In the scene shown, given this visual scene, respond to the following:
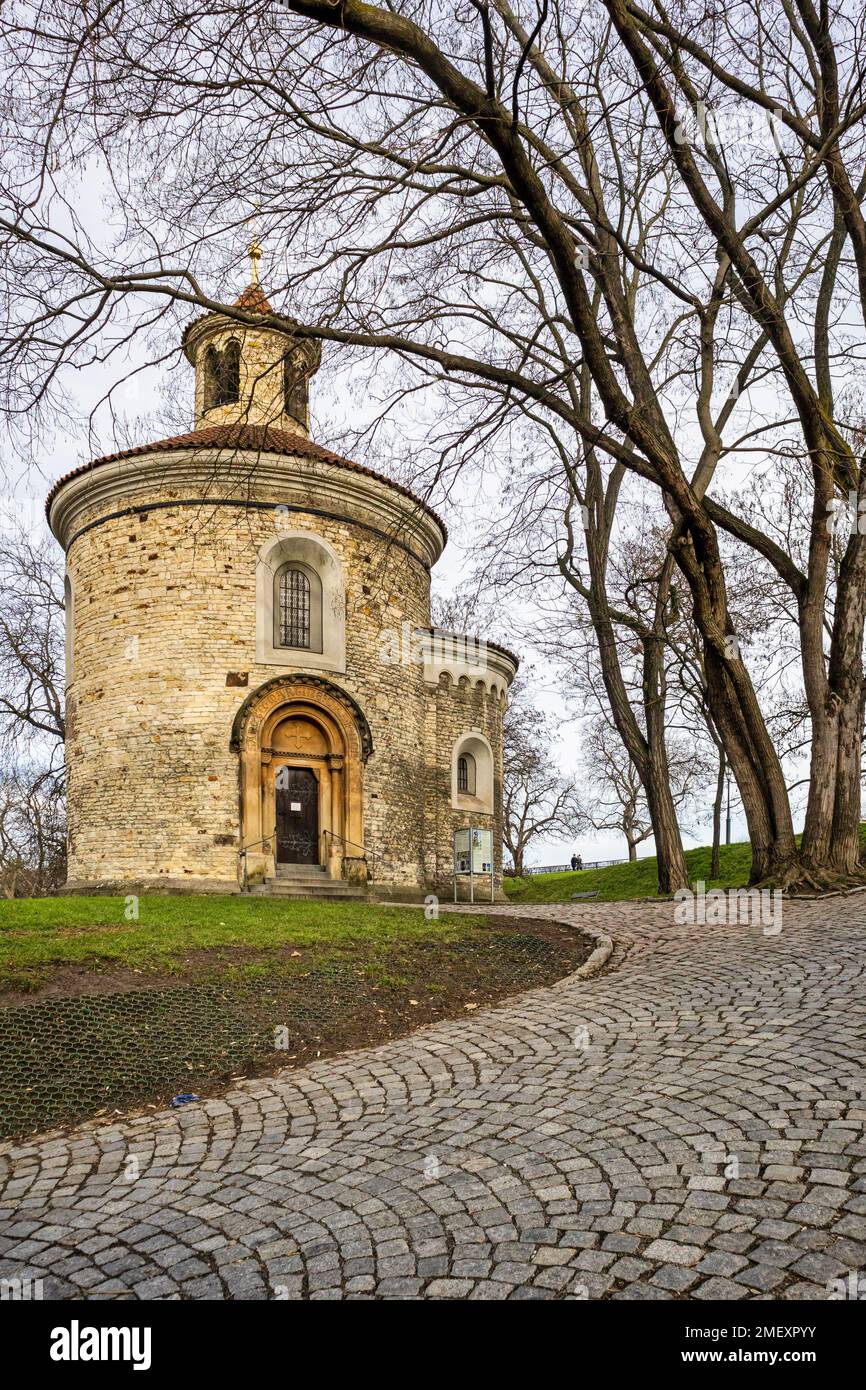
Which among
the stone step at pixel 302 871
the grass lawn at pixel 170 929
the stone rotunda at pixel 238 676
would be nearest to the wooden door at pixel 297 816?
the stone rotunda at pixel 238 676

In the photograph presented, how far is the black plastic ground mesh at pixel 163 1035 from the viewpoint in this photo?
6.03 metres

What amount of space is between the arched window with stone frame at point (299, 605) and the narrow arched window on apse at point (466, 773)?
710cm

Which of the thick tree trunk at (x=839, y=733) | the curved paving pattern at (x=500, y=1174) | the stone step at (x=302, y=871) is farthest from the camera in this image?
the stone step at (x=302, y=871)

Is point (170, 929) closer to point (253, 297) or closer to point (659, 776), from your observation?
point (253, 297)

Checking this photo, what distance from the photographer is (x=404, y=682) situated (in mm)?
20891

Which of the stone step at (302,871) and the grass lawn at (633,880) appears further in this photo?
the grass lawn at (633,880)

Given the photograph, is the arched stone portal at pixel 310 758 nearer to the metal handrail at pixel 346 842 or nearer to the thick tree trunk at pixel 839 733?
the metal handrail at pixel 346 842

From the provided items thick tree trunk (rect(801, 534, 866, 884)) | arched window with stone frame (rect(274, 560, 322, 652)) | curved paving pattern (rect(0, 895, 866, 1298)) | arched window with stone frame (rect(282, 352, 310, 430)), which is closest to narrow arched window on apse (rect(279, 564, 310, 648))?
arched window with stone frame (rect(274, 560, 322, 652))

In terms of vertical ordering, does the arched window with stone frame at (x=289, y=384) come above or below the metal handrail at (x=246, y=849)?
above

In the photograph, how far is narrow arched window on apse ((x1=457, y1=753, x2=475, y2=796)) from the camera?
990 inches

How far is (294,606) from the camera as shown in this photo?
63.6 ft

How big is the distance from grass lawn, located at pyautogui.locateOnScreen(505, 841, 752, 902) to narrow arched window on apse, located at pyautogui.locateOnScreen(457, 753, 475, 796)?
3193 millimetres

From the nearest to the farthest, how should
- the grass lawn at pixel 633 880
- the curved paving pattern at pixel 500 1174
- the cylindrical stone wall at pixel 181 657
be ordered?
the curved paving pattern at pixel 500 1174 → the cylindrical stone wall at pixel 181 657 → the grass lawn at pixel 633 880

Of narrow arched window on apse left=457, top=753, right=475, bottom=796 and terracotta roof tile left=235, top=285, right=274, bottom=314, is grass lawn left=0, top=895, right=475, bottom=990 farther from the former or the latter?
narrow arched window on apse left=457, top=753, right=475, bottom=796
